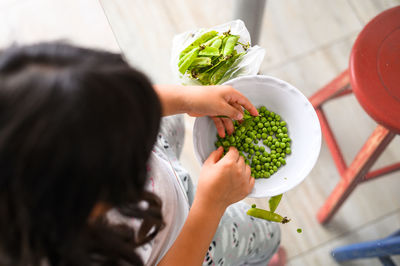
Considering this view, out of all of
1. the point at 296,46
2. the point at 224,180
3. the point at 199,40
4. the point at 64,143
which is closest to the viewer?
the point at 64,143

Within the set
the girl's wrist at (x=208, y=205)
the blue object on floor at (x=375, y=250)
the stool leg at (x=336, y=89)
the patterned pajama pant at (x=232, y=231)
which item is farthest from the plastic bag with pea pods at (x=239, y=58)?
the blue object on floor at (x=375, y=250)

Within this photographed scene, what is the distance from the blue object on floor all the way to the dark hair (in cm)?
77

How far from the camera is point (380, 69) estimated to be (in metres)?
0.85

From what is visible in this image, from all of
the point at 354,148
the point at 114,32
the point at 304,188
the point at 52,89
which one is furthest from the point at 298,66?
the point at 52,89

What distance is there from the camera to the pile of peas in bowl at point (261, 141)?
71cm

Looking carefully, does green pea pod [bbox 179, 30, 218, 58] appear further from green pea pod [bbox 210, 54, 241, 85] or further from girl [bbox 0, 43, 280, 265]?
girl [bbox 0, 43, 280, 265]

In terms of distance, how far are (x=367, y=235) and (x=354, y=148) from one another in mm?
334

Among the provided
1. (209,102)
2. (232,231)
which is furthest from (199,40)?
(232,231)

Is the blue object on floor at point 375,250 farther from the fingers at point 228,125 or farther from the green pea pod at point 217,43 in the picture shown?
the green pea pod at point 217,43

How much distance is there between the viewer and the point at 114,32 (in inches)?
40.9

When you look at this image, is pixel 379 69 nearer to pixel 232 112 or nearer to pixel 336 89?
pixel 336 89

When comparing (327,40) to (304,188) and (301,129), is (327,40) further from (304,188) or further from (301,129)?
(301,129)

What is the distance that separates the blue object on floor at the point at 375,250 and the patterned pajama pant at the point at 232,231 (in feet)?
0.95

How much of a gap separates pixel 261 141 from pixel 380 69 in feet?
1.18
